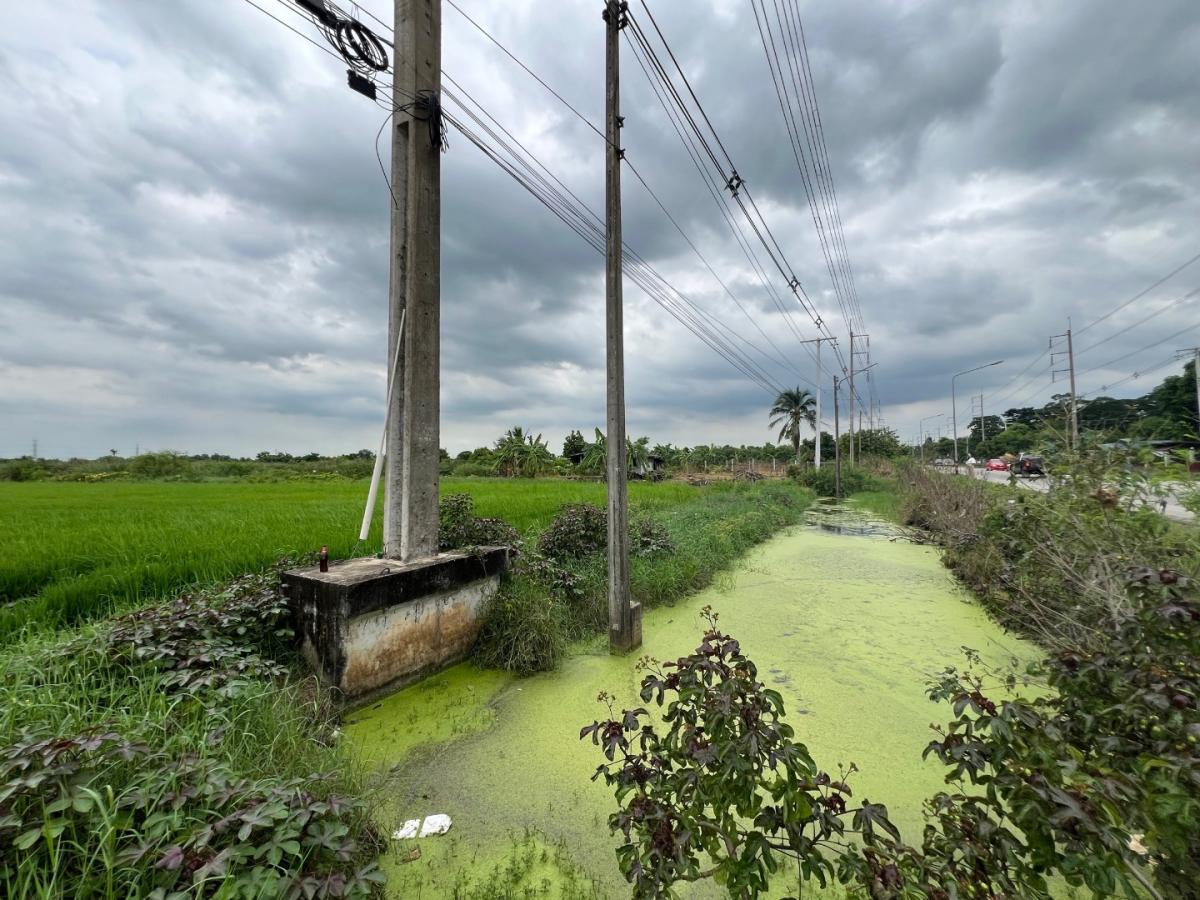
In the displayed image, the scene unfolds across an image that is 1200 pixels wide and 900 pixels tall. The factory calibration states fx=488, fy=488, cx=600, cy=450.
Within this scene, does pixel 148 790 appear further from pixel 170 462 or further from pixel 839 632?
pixel 170 462

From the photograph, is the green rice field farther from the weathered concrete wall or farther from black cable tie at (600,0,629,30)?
black cable tie at (600,0,629,30)

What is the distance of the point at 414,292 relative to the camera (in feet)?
10.4

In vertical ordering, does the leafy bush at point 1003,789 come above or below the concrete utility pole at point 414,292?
below

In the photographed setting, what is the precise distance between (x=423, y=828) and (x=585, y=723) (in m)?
0.93

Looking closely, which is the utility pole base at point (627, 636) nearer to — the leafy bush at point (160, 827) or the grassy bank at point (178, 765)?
the grassy bank at point (178, 765)

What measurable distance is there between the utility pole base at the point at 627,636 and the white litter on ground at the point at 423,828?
1.71 metres

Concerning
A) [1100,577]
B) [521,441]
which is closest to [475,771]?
[1100,577]

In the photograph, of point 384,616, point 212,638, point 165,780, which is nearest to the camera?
point 165,780

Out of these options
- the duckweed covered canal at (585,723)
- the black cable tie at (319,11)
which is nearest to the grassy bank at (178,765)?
the duckweed covered canal at (585,723)

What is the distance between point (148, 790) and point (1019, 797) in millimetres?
2038

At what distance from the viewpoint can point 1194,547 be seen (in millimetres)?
2312

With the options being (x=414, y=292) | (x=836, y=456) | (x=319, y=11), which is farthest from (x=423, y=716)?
(x=836, y=456)

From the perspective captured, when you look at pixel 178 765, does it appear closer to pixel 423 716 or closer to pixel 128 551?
pixel 423 716

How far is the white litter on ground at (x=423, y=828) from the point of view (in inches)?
66.7
